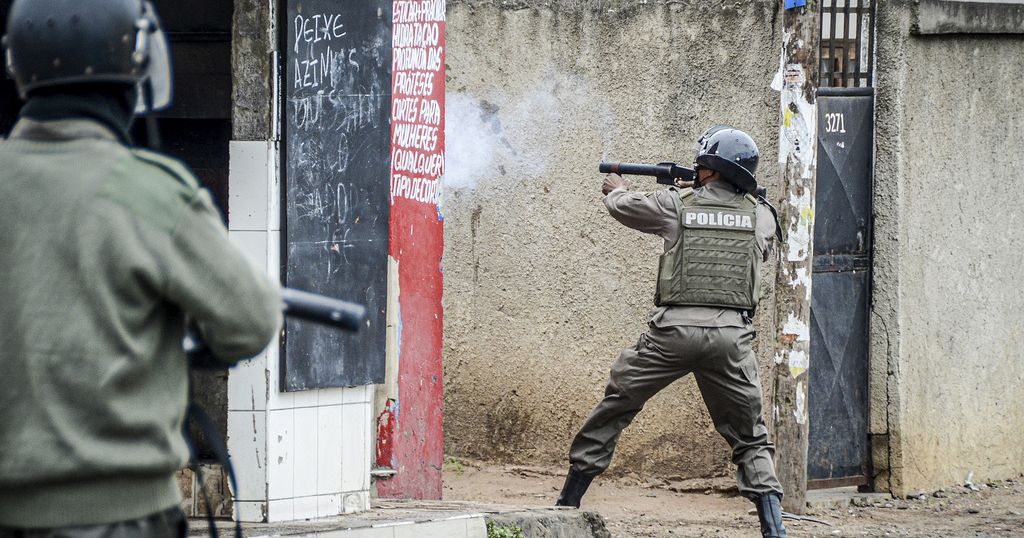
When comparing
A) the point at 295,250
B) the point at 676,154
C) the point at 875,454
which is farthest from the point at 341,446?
the point at 875,454

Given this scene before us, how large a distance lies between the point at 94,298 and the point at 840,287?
6.19 m

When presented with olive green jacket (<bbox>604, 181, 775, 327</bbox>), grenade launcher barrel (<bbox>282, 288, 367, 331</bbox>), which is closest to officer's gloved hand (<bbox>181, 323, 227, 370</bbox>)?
grenade launcher barrel (<bbox>282, 288, 367, 331</bbox>)

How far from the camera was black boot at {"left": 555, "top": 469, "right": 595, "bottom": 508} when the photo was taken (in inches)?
258

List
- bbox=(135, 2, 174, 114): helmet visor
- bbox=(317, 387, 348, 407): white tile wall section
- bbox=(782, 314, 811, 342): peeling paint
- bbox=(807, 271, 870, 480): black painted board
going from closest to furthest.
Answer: bbox=(135, 2, 174, 114): helmet visor < bbox=(317, 387, 348, 407): white tile wall section < bbox=(782, 314, 811, 342): peeling paint < bbox=(807, 271, 870, 480): black painted board

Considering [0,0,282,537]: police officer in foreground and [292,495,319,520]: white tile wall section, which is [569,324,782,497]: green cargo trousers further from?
[0,0,282,537]: police officer in foreground

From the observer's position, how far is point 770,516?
6234 millimetres

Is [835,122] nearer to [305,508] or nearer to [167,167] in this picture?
[305,508]

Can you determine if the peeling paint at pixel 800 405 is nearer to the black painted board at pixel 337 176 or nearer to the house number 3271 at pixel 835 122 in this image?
the house number 3271 at pixel 835 122

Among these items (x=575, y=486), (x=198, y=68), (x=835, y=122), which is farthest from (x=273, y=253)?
(x=835, y=122)

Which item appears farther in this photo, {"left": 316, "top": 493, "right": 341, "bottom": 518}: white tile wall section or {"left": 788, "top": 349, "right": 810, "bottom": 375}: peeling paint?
{"left": 788, "top": 349, "right": 810, "bottom": 375}: peeling paint

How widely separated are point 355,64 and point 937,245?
4203mm

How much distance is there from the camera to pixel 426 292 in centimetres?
652

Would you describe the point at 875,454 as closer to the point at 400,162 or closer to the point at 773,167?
the point at 773,167

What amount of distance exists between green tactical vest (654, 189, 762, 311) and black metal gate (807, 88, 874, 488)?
1507 mm
